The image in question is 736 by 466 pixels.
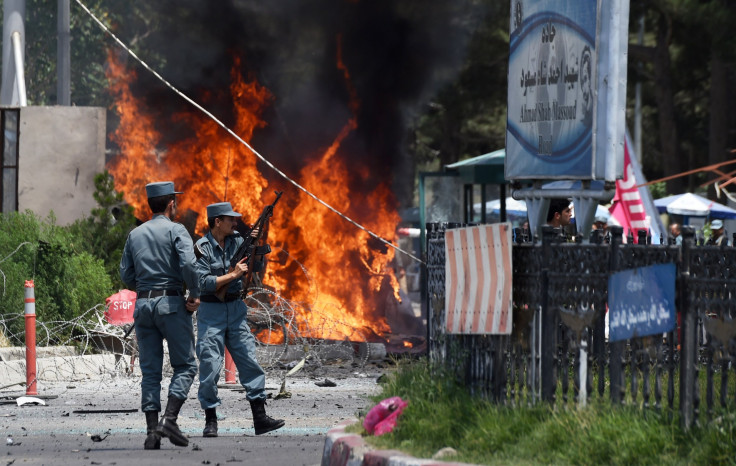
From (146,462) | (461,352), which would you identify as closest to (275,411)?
(146,462)

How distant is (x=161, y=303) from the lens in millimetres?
8984

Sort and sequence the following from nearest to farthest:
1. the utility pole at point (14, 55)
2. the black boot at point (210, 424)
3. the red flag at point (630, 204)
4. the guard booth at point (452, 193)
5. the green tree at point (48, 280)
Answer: the black boot at point (210, 424) < the green tree at point (48, 280) < the red flag at point (630, 204) < the utility pole at point (14, 55) < the guard booth at point (452, 193)

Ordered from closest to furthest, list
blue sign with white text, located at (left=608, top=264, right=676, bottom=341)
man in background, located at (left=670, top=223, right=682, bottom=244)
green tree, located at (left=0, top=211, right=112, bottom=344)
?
blue sign with white text, located at (left=608, top=264, right=676, bottom=341), man in background, located at (left=670, top=223, right=682, bottom=244), green tree, located at (left=0, top=211, right=112, bottom=344)

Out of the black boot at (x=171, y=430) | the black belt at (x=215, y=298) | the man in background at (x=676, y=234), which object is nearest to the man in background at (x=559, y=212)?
the man in background at (x=676, y=234)

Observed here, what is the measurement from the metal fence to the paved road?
140 centimetres

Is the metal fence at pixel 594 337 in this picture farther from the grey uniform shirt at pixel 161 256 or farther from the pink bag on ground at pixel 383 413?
the grey uniform shirt at pixel 161 256

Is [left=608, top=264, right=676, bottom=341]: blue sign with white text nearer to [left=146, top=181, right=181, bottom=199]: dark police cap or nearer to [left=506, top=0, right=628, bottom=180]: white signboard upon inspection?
[left=506, top=0, right=628, bottom=180]: white signboard

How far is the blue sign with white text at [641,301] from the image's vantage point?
631 centimetres

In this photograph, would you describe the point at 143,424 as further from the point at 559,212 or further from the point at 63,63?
the point at 63,63

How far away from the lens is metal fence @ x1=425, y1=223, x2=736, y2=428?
6.16 meters

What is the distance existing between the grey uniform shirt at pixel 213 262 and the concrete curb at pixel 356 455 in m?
1.86

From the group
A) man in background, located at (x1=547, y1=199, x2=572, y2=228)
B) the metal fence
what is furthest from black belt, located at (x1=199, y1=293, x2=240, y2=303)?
man in background, located at (x1=547, y1=199, x2=572, y2=228)

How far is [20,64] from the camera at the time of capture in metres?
18.6

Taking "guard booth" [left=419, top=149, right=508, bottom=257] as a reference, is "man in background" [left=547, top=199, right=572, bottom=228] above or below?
below
